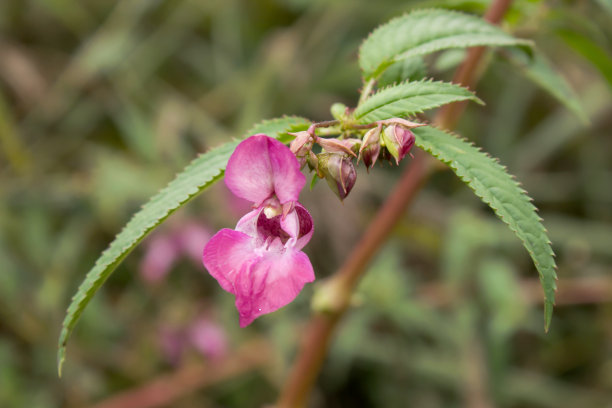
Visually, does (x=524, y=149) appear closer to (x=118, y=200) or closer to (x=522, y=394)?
(x=522, y=394)

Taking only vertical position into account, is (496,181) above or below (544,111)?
above

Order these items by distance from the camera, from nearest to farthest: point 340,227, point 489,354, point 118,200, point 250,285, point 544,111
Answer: point 250,285 < point 489,354 < point 118,200 < point 340,227 < point 544,111

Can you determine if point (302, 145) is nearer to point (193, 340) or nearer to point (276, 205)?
point (276, 205)

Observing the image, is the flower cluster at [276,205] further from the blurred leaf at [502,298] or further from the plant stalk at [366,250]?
the blurred leaf at [502,298]

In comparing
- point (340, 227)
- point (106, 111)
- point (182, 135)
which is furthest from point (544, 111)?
point (106, 111)

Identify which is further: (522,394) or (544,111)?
(544,111)

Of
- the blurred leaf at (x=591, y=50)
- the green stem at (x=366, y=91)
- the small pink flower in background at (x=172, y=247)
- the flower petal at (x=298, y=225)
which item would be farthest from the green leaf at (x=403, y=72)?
the small pink flower in background at (x=172, y=247)

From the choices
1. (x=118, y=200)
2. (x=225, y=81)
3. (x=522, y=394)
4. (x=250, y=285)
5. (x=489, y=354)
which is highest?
(x=250, y=285)

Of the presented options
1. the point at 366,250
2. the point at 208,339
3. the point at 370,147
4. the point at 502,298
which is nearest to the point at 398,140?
the point at 370,147
